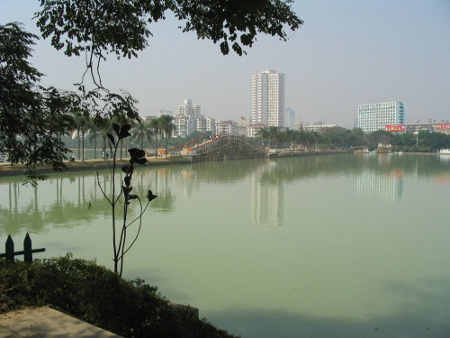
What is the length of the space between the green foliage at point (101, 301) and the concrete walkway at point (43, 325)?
13 cm

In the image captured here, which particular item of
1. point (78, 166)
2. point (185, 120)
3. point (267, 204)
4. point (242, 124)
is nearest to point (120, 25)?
point (267, 204)

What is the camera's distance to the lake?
4.70 metres

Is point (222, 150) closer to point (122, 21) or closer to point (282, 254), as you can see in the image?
point (282, 254)

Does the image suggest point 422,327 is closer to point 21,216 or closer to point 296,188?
point 21,216

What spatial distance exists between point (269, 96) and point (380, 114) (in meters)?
30.9

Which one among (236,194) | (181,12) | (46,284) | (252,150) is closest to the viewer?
(46,284)

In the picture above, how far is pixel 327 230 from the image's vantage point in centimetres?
912

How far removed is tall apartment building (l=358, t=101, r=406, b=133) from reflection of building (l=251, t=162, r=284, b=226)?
10087 centimetres

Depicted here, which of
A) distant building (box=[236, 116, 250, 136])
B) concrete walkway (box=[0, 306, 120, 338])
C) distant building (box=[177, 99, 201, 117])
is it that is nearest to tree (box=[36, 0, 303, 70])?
concrete walkway (box=[0, 306, 120, 338])

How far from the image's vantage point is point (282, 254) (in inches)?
279

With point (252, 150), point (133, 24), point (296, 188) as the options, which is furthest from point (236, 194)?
point (252, 150)

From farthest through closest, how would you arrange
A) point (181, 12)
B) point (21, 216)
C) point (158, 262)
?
point (21, 216) < point (158, 262) < point (181, 12)

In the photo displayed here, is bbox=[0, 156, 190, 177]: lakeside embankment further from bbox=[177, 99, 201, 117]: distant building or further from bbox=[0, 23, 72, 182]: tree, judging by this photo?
bbox=[177, 99, 201, 117]: distant building

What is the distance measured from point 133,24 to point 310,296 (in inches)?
149
